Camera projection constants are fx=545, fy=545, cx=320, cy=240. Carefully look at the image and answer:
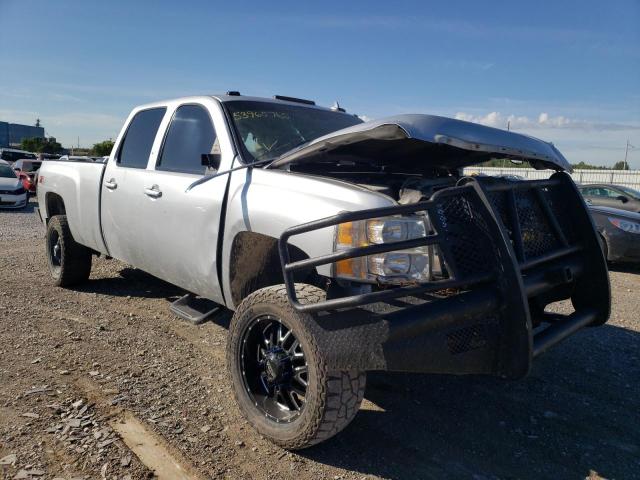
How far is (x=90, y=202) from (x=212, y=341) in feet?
6.62

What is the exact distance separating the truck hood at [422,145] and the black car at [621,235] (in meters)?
5.84

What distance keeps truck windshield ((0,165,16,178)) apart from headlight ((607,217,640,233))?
55.3 ft

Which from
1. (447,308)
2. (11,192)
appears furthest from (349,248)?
(11,192)

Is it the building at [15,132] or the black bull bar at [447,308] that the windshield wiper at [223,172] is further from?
the building at [15,132]

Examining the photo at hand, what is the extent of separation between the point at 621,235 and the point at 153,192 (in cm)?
750

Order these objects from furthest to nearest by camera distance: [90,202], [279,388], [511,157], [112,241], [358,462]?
[90,202] → [112,241] → [511,157] → [279,388] → [358,462]

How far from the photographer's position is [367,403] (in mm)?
3502

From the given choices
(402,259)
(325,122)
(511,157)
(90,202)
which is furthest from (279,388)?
(90,202)

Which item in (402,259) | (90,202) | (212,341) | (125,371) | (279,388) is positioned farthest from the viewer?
(90,202)

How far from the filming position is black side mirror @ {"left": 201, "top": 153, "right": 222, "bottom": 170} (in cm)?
374

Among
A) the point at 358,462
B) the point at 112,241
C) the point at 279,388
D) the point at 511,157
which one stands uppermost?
the point at 511,157

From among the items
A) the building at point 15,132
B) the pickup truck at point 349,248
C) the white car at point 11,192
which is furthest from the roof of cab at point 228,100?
the building at point 15,132

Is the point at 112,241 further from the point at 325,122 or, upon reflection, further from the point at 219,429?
the point at 219,429

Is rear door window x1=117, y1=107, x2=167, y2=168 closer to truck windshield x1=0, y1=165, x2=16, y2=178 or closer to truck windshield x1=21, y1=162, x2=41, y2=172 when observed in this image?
truck windshield x1=0, y1=165, x2=16, y2=178
